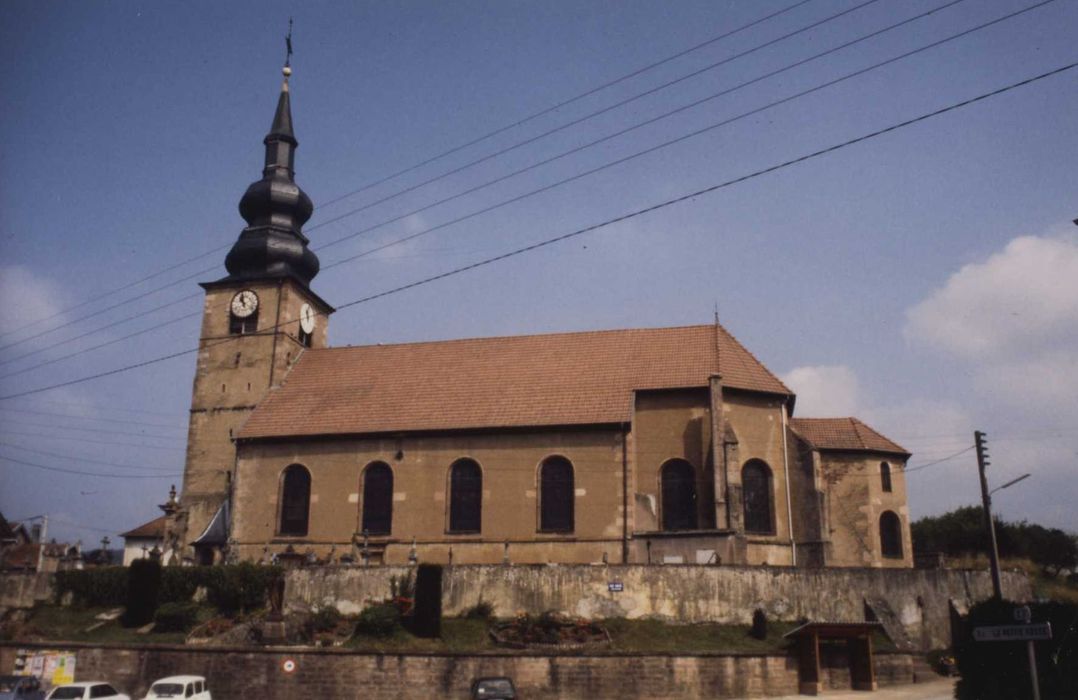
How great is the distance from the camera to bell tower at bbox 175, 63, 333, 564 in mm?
46344

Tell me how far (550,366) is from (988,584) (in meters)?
20.3

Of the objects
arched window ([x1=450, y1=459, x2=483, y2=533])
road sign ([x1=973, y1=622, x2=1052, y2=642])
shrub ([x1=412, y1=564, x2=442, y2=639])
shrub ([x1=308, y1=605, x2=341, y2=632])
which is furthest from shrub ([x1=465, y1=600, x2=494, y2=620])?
road sign ([x1=973, y1=622, x2=1052, y2=642])

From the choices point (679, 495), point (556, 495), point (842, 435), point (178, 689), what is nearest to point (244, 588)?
point (178, 689)

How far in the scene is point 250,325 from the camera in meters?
49.4

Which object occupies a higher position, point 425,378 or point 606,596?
point 425,378

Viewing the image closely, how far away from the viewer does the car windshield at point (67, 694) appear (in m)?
25.0

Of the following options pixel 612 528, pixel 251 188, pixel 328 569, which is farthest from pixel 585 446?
pixel 251 188

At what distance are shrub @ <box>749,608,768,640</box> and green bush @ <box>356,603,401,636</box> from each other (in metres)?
11.9

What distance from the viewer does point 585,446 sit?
4050cm

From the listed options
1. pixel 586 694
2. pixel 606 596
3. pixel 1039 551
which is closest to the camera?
pixel 586 694

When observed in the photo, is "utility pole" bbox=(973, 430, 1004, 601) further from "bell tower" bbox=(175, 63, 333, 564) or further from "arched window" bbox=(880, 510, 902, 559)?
"bell tower" bbox=(175, 63, 333, 564)

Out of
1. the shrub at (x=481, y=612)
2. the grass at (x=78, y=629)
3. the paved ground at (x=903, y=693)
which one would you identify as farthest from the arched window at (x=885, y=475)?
the grass at (x=78, y=629)

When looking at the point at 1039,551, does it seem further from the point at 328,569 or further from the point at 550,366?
the point at 328,569

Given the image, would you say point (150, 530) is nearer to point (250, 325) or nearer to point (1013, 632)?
point (250, 325)
